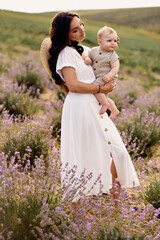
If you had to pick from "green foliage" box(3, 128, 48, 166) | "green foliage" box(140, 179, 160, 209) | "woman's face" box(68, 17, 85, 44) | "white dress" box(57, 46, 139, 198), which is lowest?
"green foliage" box(140, 179, 160, 209)

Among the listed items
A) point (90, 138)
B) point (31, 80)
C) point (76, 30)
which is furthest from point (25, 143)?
point (31, 80)

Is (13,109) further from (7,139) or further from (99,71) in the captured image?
(99,71)

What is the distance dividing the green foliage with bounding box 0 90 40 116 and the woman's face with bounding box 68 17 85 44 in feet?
9.63

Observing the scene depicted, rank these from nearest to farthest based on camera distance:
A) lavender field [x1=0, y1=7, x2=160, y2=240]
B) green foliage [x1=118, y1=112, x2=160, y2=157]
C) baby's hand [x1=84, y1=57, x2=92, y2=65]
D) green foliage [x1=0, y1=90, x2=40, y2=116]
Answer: lavender field [x1=0, y1=7, x2=160, y2=240], baby's hand [x1=84, y1=57, x2=92, y2=65], green foliage [x1=118, y1=112, x2=160, y2=157], green foliage [x1=0, y1=90, x2=40, y2=116]

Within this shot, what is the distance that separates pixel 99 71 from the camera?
2.86 metres

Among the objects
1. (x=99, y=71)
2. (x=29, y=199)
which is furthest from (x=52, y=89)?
(x=29, y=199)

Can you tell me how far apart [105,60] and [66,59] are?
0.40 metres

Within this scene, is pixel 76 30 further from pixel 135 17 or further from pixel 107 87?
pixel 135 17

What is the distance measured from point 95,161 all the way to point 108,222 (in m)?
0.64

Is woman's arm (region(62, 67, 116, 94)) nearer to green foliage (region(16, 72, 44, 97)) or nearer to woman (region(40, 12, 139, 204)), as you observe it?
woman (region(40, 12, 139, 204))

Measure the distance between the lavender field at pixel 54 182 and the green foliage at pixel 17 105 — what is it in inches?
0.8

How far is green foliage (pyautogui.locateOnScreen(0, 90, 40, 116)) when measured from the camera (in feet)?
18.2

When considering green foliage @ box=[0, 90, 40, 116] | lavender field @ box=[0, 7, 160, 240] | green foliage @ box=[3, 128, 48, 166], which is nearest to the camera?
lavender field @ box=[0, 7, 160, 240]

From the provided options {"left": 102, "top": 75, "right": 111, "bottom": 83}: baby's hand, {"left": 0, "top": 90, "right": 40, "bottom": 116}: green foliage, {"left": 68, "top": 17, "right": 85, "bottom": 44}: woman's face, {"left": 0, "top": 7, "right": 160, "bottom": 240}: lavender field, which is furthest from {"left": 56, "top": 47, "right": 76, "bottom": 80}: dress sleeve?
{"left": 0, "top": 90, "right": 40, "bottom": 116}: green foliage
